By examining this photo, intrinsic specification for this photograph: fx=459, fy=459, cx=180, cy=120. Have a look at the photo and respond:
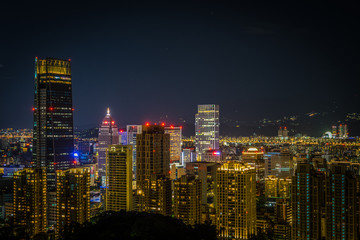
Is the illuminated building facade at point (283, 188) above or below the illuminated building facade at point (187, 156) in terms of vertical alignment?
below

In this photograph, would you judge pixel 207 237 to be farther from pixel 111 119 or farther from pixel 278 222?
pixel 111 119

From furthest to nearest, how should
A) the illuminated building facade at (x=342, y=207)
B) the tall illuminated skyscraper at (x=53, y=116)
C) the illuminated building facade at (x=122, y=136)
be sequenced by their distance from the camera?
the illuminated building facade at (x=122, y=136) → the tall illuminated skyscraper at (x=53, y=116) → the illuminated building facade at (x=342, y=207)

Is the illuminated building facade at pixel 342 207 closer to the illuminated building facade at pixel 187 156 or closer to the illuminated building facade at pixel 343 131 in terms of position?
the illuminated building facade at pixel 343 131

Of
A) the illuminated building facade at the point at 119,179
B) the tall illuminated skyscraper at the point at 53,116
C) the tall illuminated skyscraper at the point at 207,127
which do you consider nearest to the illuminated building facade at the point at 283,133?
the tall illuminated skyscraper at the point at 207,127

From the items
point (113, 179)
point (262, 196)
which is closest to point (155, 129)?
point (113, 179)

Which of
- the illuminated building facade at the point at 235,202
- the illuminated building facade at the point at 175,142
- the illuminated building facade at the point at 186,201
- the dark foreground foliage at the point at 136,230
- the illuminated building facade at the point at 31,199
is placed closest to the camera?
the dark foreground foliage at the point at 136,230

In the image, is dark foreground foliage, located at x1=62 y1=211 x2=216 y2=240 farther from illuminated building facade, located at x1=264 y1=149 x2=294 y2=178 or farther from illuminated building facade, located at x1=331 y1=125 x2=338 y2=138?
illuminated building facade, located at x1=331 y1=125 x2=338 y2=138

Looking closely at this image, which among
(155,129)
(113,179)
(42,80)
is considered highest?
(42,80)
